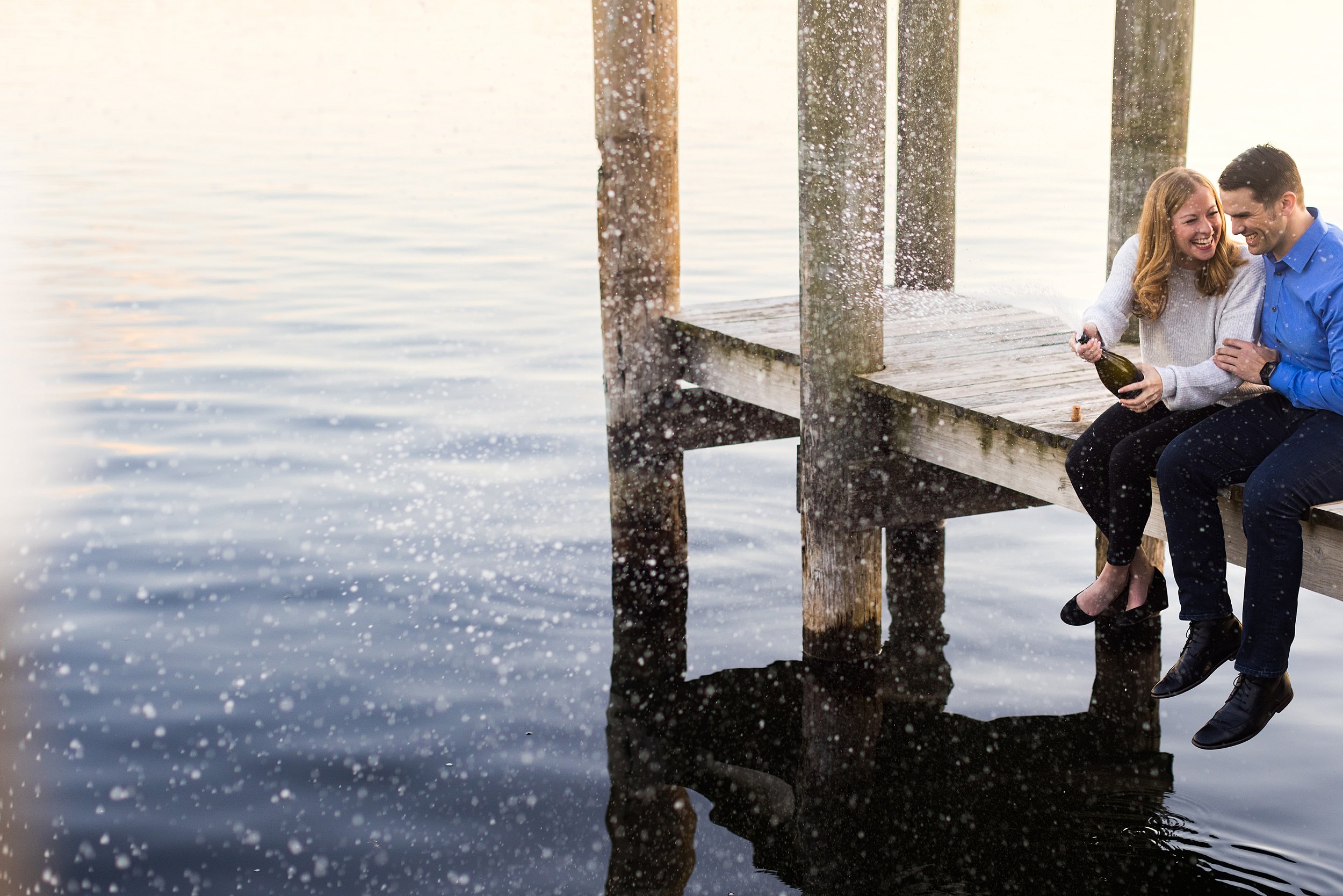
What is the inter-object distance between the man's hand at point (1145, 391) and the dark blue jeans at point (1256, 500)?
17 centimetres

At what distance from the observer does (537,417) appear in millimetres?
12500

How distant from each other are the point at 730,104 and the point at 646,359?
33012mm

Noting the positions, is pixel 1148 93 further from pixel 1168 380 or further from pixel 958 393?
pixel 1168 380

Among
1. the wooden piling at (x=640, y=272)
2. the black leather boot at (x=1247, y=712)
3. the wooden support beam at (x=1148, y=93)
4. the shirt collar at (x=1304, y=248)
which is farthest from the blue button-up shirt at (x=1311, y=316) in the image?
the wooden piling at (x=640, y=272)

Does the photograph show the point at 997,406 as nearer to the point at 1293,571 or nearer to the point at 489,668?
the point at 1293,571

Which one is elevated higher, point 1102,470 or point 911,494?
point 1102,470

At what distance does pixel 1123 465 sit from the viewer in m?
4.84

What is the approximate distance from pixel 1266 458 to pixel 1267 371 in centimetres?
29

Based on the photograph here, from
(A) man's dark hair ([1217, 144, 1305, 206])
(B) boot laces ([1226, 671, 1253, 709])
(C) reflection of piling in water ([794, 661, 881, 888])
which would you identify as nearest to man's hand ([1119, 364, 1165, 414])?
(A) man's dark hair ([1217, 144, 1305, 206])

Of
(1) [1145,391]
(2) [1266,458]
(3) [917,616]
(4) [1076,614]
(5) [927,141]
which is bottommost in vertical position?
(3) [917,616]

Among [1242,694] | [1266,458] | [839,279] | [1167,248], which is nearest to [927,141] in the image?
[839,279]

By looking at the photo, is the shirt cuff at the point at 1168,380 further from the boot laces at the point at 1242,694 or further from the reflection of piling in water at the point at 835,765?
the reflection of piling in water at the point at 835,765

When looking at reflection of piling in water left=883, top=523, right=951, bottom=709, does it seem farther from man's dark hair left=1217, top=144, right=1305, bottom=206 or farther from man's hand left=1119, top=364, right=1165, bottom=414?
man's dark hair left=1217, top=144, right=1305, bottom=206

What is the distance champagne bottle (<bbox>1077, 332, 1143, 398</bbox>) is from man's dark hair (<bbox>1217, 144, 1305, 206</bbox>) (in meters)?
0.69
